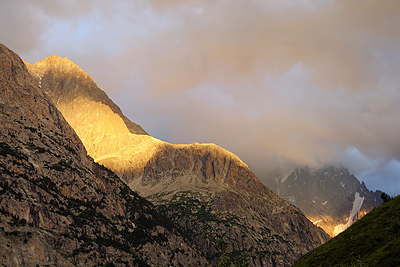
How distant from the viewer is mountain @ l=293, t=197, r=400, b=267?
77812 mm

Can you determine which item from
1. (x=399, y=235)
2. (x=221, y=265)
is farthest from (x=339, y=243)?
(x=221, y=265)

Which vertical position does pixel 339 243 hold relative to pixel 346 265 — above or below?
above

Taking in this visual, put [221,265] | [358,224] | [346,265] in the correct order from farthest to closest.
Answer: [221,265] → [358,224] → [346,265]

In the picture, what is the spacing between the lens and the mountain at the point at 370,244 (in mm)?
77812

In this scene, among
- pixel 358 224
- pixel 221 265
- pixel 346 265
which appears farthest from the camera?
pixel 221 265

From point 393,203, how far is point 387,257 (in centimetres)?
4143

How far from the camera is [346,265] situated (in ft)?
298

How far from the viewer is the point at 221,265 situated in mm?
146750

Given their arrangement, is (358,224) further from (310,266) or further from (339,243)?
(310,266)

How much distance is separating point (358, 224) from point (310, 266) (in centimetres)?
2360

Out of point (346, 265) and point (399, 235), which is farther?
point (346, 265)

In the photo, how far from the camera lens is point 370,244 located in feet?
307

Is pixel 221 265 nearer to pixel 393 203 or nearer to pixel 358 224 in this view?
pixel 358 224

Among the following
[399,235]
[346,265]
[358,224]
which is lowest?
[346,265]
